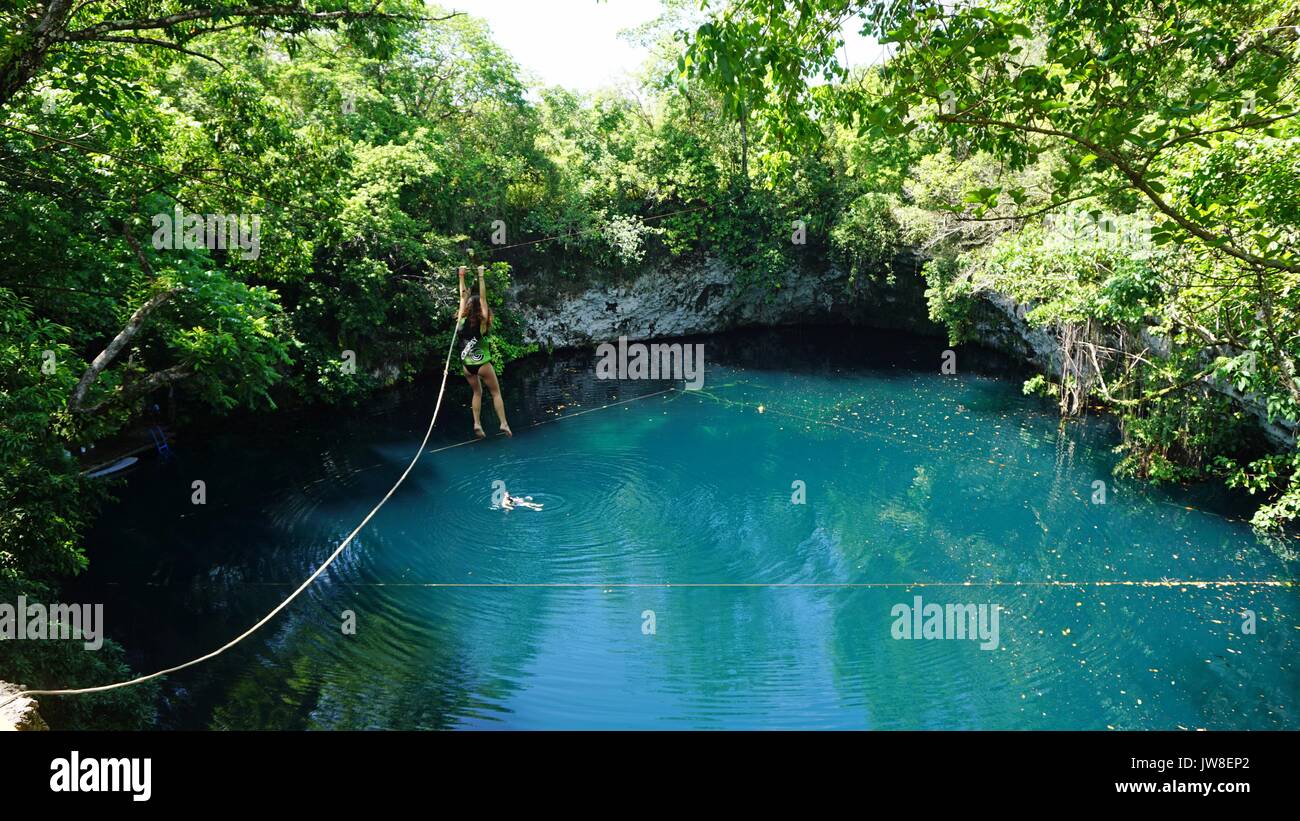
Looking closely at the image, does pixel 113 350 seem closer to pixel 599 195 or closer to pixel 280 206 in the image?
pixel 280 206

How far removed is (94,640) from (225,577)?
2.20 meters

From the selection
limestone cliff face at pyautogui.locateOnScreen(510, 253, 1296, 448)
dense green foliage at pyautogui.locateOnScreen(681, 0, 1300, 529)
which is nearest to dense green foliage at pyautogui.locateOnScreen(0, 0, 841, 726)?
limestone cliff face at pyautogui.locateOnScreen(510, 253, 1296, 448)

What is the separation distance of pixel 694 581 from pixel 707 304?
48.7 feet

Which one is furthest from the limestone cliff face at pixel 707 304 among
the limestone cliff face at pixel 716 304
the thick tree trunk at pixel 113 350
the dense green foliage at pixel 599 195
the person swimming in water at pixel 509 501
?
Answer: the thick tree trunk at pixel 113 350

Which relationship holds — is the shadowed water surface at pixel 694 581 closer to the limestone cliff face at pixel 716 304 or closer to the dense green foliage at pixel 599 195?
the dense green foliage at pixel 599 195

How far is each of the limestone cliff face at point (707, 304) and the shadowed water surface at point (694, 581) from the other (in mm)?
6823

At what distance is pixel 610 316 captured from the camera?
21953 mm

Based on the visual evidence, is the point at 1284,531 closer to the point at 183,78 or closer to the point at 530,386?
the point at 530,386

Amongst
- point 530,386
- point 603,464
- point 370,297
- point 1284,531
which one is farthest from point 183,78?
point 1284,531

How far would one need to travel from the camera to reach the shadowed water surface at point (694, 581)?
7062mm

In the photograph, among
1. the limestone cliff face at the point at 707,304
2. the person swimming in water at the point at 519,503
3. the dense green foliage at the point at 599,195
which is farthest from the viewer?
the limestone cliff face at the point at 707,304

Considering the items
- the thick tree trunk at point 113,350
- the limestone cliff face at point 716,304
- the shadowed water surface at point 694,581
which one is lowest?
the shadowed water surface at point 694,581

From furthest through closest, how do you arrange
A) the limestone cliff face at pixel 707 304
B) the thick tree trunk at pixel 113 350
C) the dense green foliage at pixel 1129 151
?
1. the limestone cliff face at pixel 707 304
2. the thick tree trunk at pixel 113 350
3. the dense green foliage at pixel 1129 151

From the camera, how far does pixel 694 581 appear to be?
9359 mm
